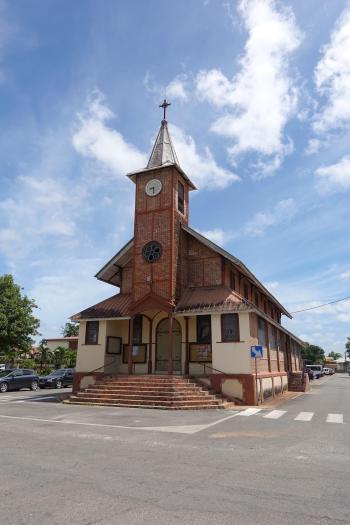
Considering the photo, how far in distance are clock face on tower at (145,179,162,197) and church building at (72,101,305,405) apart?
55 mm

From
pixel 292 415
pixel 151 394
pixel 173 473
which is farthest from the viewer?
pixel 151 394

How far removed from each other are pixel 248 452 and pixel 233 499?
10.1 feet

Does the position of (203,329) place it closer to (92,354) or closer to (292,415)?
(92,354)

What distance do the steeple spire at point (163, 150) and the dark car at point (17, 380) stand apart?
50.2 feet

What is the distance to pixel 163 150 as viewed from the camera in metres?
23.7

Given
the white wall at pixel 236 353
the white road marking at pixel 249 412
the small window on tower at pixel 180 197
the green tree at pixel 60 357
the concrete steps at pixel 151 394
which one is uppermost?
the small window on tower at pixel 180 197

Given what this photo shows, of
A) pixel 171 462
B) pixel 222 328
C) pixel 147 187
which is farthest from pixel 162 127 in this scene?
pixel 171 462

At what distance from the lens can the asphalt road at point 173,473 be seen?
4.47 metres

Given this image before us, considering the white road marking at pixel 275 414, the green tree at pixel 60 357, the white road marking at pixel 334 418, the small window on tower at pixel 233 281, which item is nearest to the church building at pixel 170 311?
the small window on tower at pixel 233 281

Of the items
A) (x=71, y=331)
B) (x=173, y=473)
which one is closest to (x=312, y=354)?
(x=71, y=331)

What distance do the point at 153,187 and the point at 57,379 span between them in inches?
631

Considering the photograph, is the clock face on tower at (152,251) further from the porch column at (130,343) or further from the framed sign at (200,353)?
the framed sign at (200,353)

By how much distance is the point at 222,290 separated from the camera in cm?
2031

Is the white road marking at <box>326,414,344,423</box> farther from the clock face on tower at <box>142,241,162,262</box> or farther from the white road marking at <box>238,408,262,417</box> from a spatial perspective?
the clock face on tower at <box>142,241,162,262</box>
